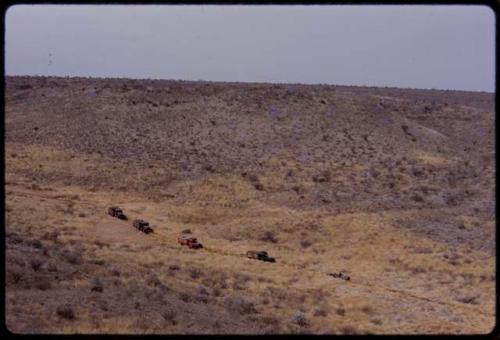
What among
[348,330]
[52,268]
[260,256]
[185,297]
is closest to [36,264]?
[52,268]

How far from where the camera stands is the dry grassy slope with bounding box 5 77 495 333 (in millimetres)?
12266

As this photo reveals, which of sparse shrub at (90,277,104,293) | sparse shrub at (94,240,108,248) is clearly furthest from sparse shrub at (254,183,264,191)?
sparse shrub at (90,277,104,293)

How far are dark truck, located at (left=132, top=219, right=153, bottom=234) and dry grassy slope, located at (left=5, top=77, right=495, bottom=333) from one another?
286mm

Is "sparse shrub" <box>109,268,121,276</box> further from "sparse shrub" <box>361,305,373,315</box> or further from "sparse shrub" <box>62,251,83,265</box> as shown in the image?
"sparse shrub" <box>361,305,373,315</box>

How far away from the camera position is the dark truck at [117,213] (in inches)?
861

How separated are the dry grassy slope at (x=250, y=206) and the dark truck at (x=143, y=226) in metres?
0.29

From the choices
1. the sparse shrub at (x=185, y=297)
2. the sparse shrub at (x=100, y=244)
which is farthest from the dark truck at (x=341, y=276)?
the sparse shrub at (x=100, y=244)

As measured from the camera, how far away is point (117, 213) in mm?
22000

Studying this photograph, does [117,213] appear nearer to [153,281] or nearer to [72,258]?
[72,258]

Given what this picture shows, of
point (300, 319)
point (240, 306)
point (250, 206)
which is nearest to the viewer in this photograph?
point (300, 319)

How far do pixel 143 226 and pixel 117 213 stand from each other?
202 cm

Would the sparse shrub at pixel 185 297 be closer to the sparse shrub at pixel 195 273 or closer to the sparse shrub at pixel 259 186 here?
the sparse shrub at pixel 195 273

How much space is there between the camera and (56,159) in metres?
30.5
